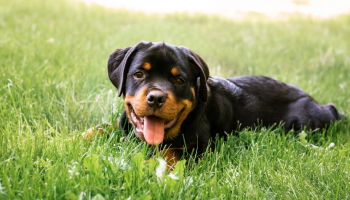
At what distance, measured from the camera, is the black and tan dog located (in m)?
2.59

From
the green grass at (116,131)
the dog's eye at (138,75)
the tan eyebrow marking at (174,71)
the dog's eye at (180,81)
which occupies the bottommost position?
the green grass at (116,131)

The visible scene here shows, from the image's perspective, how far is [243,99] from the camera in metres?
3.56

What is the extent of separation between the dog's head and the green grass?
0.24m

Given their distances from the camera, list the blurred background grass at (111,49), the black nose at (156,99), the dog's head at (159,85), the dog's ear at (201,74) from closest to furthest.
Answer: the black nose at (156,99), the dog's head at (159,85), the dog's ear at (201,74), the blurred background grass at (111,49)

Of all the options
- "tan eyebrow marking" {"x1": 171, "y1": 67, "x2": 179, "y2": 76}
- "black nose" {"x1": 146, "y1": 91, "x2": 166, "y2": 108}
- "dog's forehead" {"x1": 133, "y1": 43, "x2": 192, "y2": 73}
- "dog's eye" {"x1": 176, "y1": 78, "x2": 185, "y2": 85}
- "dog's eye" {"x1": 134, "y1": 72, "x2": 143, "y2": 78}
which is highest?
"dog's forehead" {"x1": 133, "y1": 43, "x2": 192, "y2": 73}

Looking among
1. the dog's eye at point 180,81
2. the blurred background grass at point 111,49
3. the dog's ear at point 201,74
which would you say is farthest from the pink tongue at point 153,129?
the blurred background grass at point 111,49

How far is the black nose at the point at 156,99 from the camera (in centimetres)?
244

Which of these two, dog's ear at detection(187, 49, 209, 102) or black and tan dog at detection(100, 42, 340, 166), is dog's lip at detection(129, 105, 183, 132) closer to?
black and tan dog at detection(100, 42, 340, 166)

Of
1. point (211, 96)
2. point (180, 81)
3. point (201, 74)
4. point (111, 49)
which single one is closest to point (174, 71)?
point (180, 81)

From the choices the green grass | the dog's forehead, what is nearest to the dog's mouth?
the green grass

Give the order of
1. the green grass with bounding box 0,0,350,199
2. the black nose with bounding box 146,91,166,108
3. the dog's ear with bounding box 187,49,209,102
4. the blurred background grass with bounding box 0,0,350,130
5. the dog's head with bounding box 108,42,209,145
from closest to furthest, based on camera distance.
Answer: the green grass with bounding box 0,0,350,199, the black nose with bounding box 146,91,166,108, the dog's head with bounding box 108,42,209,145, the dog's ear with bounding box 187,49,209,102, the blurred background grass with bounding box 0,0,350,130

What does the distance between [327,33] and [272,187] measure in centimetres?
825

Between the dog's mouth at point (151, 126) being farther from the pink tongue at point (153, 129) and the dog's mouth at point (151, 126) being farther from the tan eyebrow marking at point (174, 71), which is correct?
the tan eyebrow marking at point (174, 71)

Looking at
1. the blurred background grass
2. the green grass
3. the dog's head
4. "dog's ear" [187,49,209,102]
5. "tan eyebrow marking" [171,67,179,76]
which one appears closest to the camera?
the green grass
